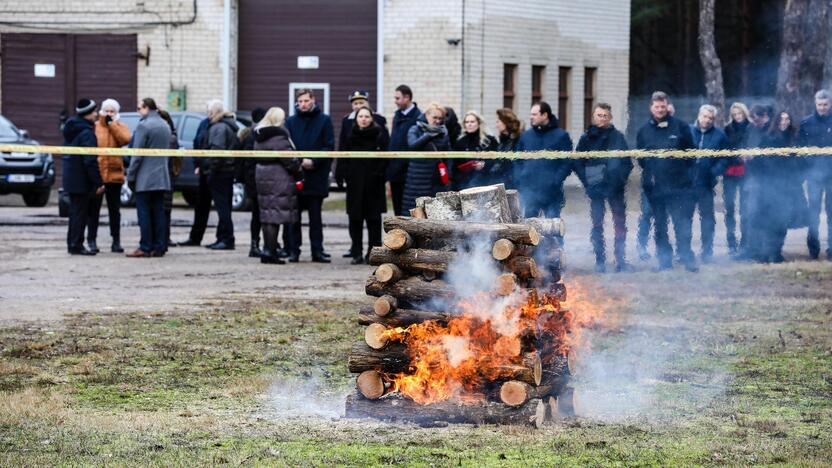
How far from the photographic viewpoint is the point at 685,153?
15.5m

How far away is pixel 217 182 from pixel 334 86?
13000 mm

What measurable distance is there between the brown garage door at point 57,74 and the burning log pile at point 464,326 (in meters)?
24.3

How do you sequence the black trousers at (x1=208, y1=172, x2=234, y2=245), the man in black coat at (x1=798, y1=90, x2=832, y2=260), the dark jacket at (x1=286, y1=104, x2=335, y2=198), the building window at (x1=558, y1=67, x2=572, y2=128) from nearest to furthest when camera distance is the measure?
1. the man in black coat at (x1=798, y1=90, x2=832, y2=260)
2. the dark jacket at (x1=286, y1=104, x2=335, y2=198)
3. the black trousers at (x1=208, y1=172, x2=234, y2=245)
4. the building window at (x1=558, y1=67, x2=572, y2=128)

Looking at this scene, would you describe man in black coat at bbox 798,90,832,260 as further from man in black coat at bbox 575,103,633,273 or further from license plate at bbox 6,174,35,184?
license plate at bbox 6,174,35,184

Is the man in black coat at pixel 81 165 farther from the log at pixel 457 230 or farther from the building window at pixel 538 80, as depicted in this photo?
the building window at pixel 538 80

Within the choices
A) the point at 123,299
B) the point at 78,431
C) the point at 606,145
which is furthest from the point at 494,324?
the point at 606,145

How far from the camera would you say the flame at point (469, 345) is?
8086 millimetres

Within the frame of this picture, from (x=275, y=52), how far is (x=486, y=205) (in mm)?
23687

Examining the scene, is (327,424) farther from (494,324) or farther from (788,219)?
(788,219)

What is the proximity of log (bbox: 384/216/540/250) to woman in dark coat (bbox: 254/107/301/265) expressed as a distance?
309 inches

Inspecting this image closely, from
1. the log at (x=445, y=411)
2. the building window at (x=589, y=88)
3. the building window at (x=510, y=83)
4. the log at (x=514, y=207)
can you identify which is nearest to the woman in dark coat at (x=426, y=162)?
the log at (x=514, y=207)

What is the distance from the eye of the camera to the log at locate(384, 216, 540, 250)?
26.6 feet

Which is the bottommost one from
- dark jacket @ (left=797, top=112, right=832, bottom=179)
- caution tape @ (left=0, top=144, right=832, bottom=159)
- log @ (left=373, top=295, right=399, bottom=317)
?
log @ (left=373, top=295, right=399, bottom=317)

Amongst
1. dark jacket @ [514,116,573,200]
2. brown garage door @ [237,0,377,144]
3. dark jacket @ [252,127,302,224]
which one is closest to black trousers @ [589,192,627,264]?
dark jacket @ [514,116,573,200]
